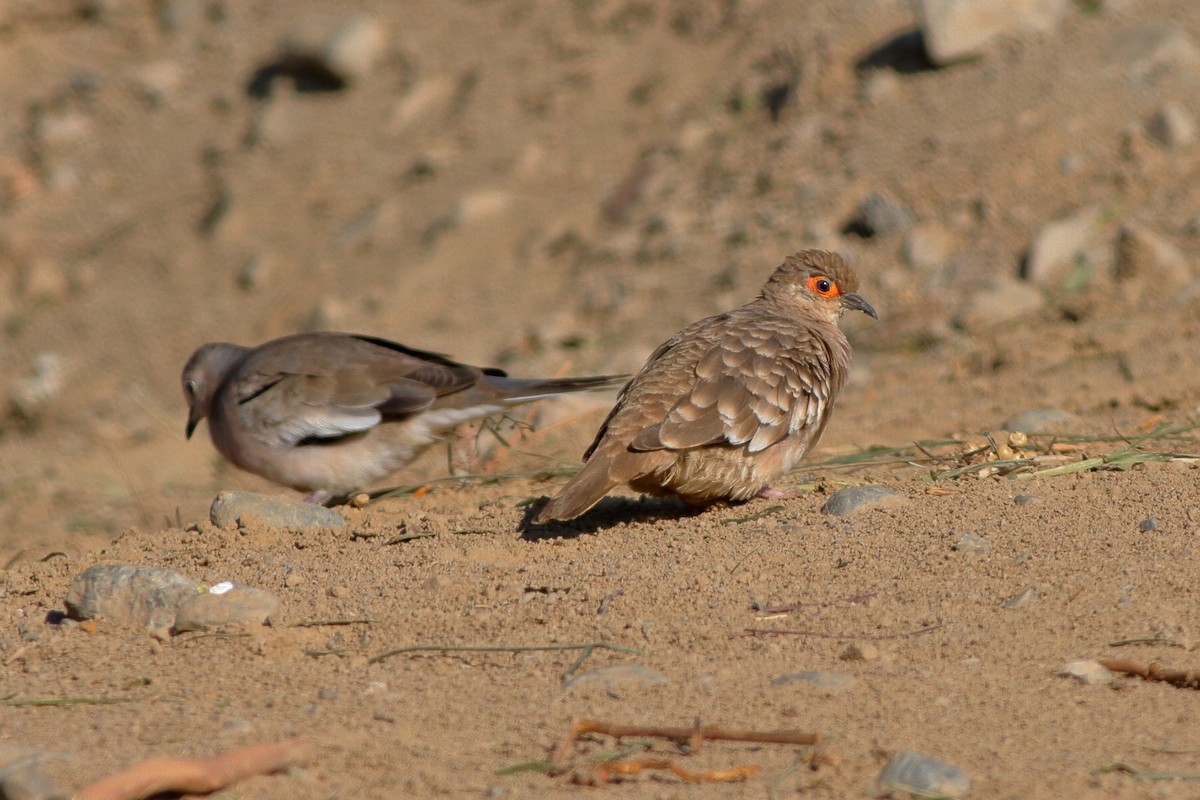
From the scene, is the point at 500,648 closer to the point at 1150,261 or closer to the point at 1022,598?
the point at 1022,598

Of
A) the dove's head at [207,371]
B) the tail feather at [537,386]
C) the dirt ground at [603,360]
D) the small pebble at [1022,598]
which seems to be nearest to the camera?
the dirt ground at [603,360]

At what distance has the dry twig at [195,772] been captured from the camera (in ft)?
10.5

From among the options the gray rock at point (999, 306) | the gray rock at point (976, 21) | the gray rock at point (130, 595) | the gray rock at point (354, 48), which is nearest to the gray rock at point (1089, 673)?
the gray rock at point (130, 595)

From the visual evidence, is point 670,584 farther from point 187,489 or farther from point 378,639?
point 187,489

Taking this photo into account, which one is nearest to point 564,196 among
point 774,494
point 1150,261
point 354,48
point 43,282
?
point 354,48

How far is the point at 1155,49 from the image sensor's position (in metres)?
9.57

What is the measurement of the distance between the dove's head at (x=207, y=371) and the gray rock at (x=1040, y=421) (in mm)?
3918

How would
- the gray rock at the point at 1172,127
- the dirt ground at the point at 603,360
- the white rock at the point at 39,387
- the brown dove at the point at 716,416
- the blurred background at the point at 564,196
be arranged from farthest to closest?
1. the white rock at the point at 39,387
2. the gray rock at the point at 1172,127
3. the blurred background at the point at 564,196
4. the brown dove at the point at 716,416
5. the dirt ground at the point at 603,360

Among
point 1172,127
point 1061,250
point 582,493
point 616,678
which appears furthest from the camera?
point 1172,127

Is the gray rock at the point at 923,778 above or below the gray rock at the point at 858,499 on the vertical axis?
below

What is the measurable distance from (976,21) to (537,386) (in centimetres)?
492

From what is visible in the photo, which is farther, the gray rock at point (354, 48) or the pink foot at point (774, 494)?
the gray rock at point (354, 48)

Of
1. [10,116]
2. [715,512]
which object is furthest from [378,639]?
[10,116]

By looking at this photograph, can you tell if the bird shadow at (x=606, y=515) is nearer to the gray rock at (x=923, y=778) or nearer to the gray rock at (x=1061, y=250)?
the gray rock at (x=923, y=778)
